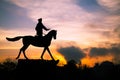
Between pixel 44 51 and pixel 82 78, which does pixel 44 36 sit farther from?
pixel 82 78

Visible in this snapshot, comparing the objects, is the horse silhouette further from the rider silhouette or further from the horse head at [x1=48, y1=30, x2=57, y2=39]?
the rider silhouette

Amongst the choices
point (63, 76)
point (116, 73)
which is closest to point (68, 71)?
point (63, 76)

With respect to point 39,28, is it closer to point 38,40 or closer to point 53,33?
point 38,40

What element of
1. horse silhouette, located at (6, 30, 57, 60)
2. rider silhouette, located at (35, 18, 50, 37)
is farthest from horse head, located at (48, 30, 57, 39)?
rider silhouette, located at (35, 18, 50, 37)

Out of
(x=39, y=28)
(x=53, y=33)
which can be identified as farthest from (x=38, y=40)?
(x=53, y=33)

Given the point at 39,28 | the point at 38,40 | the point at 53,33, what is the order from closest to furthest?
the point at 38,40 < the point at 53,33 < the point at 39,28

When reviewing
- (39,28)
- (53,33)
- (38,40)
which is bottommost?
(38,40)

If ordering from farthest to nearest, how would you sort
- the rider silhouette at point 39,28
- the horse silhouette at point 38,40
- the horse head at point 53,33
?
the rider silhouette at point 39,28
the horse head at point 53,33
the horse silhouette at point 38,40

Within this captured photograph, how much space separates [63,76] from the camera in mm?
78375

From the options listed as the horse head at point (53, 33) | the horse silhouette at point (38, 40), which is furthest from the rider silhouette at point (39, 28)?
the horse head at point (53, 33)

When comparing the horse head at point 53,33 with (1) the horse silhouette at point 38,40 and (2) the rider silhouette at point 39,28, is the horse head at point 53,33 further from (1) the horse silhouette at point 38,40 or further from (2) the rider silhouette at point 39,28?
(2) the rider silhouette at point 39,28

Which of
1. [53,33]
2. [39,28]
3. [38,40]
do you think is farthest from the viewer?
[39,28]

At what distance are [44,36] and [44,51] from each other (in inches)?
45.8

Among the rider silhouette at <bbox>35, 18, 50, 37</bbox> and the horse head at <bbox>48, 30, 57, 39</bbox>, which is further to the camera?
the rider silhouette at <bbox>35, 18, 50, 37</bbox>
